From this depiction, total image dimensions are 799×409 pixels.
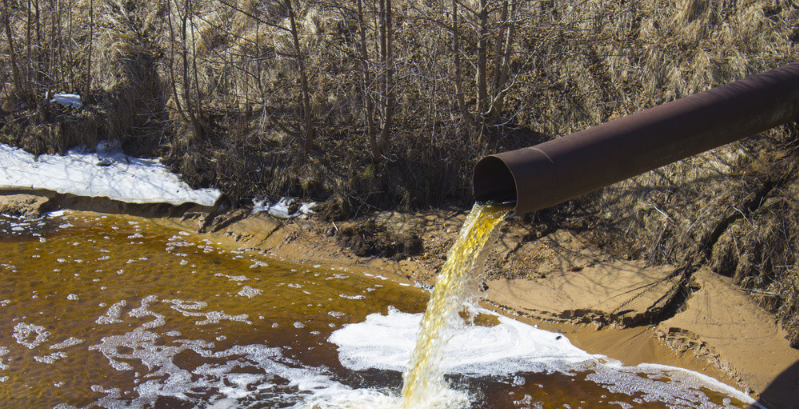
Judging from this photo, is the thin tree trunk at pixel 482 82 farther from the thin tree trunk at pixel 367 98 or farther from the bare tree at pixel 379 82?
the thin tree trunk at pixel 367 98

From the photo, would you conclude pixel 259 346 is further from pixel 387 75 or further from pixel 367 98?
pixel 387 75

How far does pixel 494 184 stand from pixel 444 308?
1.24 m

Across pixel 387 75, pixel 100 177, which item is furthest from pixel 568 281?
pixel 100 177

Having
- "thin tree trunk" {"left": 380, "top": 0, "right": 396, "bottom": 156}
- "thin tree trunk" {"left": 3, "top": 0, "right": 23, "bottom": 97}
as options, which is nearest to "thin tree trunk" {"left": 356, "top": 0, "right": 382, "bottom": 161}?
"thin tree trunk" {"left": 380, "top": 0, "right": 396, "bottom": 156}

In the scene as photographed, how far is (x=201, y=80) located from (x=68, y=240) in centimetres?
342

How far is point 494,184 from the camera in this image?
4.55 meters

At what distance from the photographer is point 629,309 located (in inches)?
213

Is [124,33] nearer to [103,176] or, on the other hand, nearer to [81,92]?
[81,92]

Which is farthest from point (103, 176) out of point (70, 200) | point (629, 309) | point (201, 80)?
point (629, 309)

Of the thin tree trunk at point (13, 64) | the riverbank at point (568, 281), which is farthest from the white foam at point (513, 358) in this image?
the thin tree trunk at point (13, 64)

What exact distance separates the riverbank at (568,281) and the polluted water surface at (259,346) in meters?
0.26

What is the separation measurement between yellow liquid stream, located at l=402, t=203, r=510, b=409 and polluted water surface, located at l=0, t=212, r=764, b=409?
0.02 metres

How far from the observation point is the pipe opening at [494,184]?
4.38m

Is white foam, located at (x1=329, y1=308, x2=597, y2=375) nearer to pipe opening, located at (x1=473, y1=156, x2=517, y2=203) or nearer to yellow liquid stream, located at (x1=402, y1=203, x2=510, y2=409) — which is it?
yellow liquid stream, located at (x1=402, y1=203, x2=510, y2=409)
